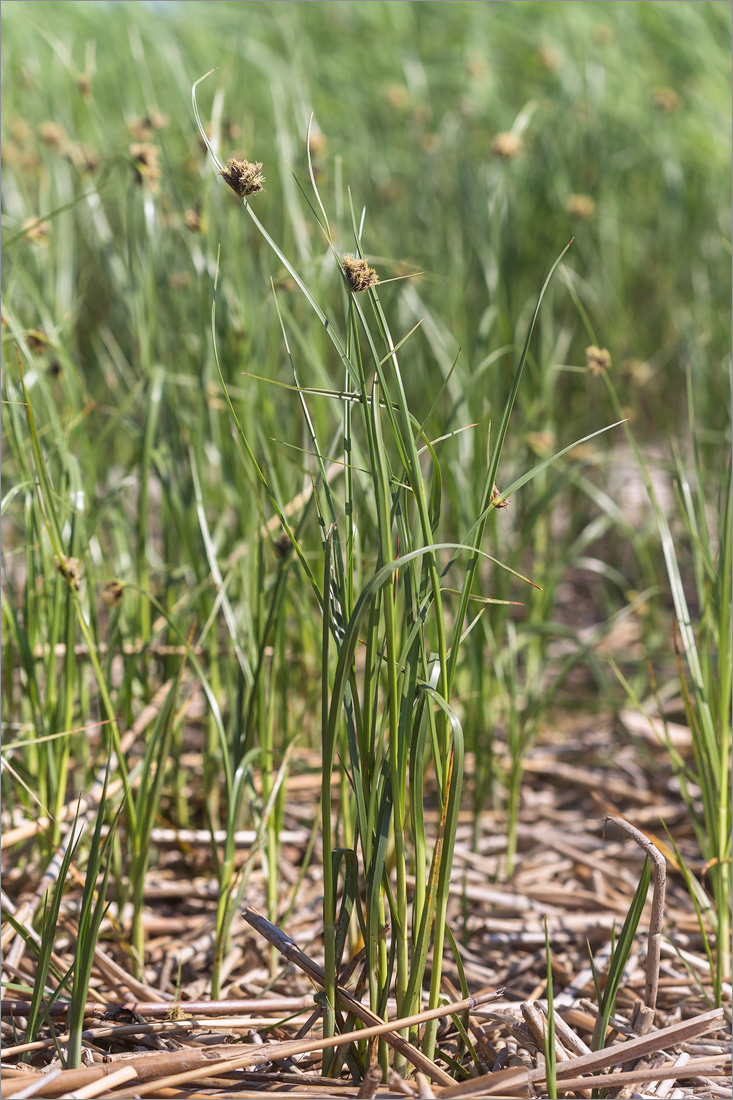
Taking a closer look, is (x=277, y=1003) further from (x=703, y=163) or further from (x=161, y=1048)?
(x=703, y=163)

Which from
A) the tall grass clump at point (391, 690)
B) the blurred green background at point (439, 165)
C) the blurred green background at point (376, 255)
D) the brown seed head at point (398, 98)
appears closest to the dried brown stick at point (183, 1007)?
the tall grass clump at point (391, 690)

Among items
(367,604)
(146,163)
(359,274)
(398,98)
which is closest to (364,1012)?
(367,604)

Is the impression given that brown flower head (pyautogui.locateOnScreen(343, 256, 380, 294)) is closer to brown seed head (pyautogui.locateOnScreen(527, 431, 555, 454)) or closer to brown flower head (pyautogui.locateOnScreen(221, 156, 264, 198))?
brown flower head (pyautogui.locateOnScreen(221, 156, 264, 198))

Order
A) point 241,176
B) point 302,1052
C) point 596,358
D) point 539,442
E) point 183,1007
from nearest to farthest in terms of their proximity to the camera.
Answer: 1. point 241,176
2. point 302,1052
3. point 183,1007
4. point 596,358
5. point 539,442

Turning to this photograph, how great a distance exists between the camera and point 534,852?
53.1 inches

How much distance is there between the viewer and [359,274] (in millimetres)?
607

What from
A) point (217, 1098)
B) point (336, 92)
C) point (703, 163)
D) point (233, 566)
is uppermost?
point (336, 92)

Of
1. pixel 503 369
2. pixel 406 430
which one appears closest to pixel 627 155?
pixel 503 369

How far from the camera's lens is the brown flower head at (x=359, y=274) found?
0.61m

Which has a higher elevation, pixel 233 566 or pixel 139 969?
pixel 233 566

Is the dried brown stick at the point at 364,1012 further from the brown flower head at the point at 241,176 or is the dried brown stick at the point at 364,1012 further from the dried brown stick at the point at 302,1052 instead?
the brown flower head at the point at 241,176

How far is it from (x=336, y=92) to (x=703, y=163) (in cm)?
134

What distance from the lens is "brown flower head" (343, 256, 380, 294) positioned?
0.61 meters

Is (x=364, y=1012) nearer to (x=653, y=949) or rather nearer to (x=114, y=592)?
(x=653, y=949)
